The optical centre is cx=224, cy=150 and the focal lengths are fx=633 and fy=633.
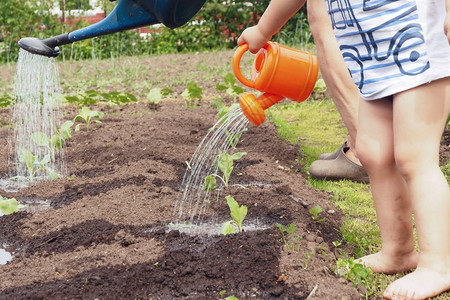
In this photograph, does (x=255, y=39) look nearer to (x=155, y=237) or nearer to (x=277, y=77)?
(x=277, y=77)

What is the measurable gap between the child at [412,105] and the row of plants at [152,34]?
768 cm

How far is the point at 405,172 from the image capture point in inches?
74.9

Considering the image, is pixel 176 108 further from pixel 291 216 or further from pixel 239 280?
pixel 239 280

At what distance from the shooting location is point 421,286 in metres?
1.84

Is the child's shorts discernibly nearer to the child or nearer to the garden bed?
the child

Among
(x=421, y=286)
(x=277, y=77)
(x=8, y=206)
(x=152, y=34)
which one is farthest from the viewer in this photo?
(x=152, y=34)

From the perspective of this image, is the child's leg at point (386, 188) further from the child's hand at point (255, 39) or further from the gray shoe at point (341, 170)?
the gray shoe at point (341, 170)

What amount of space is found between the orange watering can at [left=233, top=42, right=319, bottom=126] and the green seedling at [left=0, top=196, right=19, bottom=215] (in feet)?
3.64

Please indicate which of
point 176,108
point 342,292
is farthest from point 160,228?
point 176,108

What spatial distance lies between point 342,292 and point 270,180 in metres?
1.27

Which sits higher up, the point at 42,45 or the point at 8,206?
the point at 42,45

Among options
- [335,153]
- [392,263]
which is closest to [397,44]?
[392,263]

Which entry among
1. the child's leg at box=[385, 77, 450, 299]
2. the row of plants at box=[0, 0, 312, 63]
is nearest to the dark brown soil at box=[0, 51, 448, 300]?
the child's leg at box=[385, 77, 450, 299]

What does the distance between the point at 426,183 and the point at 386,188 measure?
17cm
